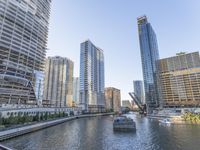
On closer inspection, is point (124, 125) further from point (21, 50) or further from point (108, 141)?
point (21, 50)

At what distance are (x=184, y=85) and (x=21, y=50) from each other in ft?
635

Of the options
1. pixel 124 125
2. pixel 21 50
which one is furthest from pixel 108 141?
pixel 21 50

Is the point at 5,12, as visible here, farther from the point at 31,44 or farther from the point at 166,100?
the point at 166,100

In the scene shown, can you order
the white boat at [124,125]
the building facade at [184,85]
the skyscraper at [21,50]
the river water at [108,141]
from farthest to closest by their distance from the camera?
the building facade at [184,85]
the skyscraper at [21,50]
the white boat at [124,125]
the river water at [108,141]

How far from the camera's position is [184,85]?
186 metres

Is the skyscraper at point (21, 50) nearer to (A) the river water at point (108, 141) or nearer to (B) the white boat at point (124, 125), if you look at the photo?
(A) the river water at point (108, 141)

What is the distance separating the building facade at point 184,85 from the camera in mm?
178000

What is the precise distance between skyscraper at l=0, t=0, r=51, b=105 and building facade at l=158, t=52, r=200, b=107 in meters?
162

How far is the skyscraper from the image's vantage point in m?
119

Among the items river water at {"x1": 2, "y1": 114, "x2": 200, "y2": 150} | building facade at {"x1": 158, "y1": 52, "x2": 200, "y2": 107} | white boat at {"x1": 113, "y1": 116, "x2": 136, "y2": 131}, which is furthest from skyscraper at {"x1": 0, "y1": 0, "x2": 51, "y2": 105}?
building facade at {"x1": 158, "y1": 52, "x2": 200, "y2": 107}

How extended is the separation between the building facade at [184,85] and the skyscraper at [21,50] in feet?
533

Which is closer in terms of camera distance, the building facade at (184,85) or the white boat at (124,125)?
the white boat at (124,125)

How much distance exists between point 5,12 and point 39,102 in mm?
87055

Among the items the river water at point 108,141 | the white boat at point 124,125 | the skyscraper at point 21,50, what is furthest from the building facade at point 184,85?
the skyscraper at point 21,50
